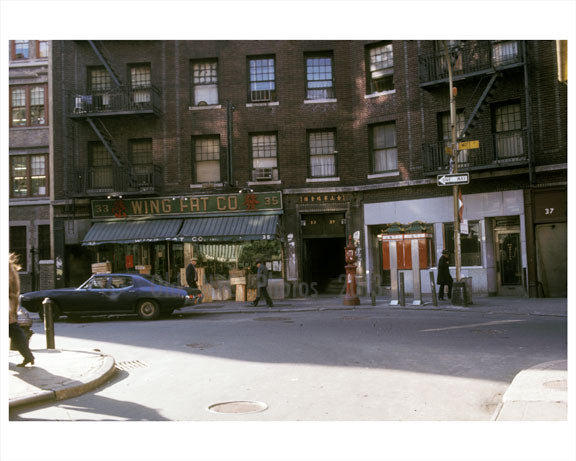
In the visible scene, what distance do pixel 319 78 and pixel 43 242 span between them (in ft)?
45.9

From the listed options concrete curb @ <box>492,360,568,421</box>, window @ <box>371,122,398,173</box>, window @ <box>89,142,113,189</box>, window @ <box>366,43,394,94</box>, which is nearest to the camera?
concrete curb @ <box>492,360,568,421</box>

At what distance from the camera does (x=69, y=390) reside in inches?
283

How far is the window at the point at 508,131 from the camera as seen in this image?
765 inches

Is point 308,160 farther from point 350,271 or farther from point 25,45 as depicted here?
point 25,45

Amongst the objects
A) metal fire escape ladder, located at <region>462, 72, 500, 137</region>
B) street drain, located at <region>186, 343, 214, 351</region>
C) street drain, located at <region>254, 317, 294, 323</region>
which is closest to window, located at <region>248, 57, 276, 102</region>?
metal fire escape ladder, located at <region>462, 72, 500, 137</region>

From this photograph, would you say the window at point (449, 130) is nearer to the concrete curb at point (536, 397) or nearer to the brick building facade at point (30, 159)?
the concrete curb at point (536, 397)

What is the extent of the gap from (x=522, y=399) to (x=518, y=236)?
15009mm

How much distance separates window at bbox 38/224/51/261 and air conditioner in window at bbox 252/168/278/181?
9514 millimetres

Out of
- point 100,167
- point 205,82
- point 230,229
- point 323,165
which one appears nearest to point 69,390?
point 230,229

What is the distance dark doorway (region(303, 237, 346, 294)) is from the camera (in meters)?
23.3

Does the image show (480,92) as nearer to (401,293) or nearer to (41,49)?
(401,293)

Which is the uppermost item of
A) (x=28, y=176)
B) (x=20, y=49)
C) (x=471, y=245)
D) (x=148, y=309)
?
(x=20, y=49)

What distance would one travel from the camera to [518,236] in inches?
783

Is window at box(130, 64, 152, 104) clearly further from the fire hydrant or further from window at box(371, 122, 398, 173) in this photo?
the fire hydrant
